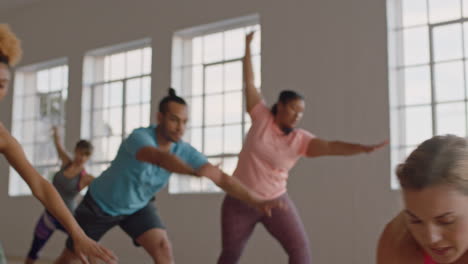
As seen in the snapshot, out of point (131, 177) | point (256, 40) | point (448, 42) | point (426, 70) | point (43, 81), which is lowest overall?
point (131, 177)

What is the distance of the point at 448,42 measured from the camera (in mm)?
5141

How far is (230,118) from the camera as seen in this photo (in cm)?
650

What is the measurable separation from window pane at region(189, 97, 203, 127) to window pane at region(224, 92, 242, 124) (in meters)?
0.37

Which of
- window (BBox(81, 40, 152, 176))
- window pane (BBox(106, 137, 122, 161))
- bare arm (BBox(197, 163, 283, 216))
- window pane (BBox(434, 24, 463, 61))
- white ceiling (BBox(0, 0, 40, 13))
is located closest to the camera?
bare arm (BBox(197, 163, 283, 216))

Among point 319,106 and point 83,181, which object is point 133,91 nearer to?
point 83,181

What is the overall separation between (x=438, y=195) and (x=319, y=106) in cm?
459

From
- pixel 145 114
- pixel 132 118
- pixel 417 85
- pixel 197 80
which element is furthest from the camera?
pixel 132 118

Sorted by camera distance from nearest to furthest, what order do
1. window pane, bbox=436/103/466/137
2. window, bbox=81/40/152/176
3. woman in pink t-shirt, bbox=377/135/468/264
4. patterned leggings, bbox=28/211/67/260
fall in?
woman in pink t-shirt, bbox=377/135/468/264
patterned leggings, bbox=28/211/67/260
window pane, bbox=436/103/466/137
window, bbox=81/40/152/176

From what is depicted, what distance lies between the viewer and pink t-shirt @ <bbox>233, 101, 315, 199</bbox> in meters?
3.67

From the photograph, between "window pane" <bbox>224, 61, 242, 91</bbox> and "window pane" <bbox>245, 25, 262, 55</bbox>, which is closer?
"window pane" <bbox>245, 25, 262, 55</bbox>

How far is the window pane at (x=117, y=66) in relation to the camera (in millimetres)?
7668

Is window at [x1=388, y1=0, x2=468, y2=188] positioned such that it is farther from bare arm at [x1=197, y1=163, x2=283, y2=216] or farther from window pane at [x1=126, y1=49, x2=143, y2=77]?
window pane at [x1=126, y1=49, x2=143, y2=77]

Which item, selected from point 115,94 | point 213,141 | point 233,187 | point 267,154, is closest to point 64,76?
point 115,94

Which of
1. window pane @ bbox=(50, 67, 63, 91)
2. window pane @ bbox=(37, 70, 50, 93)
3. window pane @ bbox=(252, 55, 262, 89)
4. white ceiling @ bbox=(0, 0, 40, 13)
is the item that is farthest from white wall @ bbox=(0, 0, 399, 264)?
white ceiling @ bbox=(0, 0, 40, 13)
